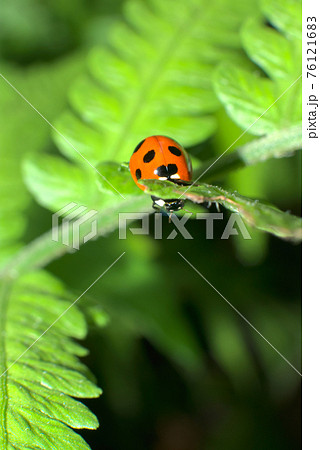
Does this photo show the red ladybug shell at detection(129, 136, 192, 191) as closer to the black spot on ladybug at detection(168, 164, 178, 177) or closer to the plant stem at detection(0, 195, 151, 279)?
the black spot on ladybug at detection(168, 164, 178, 177)

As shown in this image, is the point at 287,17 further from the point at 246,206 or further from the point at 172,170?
the point at 246,206

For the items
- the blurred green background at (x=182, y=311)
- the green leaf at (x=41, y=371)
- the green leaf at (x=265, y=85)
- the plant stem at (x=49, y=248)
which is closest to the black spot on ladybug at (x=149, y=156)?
the plant stem at (x=49, y=248)

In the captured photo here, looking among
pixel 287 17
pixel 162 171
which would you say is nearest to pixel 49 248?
pixel 162 171

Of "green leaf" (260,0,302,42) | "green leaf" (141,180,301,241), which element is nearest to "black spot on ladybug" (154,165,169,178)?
"green leaf" (141,180,301,241)

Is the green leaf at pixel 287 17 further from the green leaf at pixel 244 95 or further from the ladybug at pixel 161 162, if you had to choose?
the ladybug at pixel 161 162
